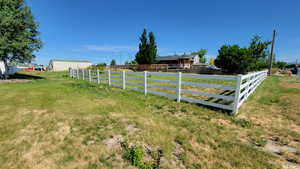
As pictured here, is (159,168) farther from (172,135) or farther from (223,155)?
(223,155)

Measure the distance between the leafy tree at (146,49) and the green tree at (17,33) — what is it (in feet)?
64.1

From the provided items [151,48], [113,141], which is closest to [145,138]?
[113,141]

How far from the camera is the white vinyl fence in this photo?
13.5 feet

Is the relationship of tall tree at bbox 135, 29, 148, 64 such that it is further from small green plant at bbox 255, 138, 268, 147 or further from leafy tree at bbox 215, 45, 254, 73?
small green plant at bbox 255, 138, 268, 147

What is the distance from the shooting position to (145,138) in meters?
2.59

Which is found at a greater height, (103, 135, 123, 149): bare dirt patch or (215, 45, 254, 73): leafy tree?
(215, 45, 254, 73): leafy tree

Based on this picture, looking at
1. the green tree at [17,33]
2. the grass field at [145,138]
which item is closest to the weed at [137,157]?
the grass field at [145,138]

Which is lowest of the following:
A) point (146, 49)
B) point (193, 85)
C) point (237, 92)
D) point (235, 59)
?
point (237, 92)

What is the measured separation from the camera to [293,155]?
85.3 inches

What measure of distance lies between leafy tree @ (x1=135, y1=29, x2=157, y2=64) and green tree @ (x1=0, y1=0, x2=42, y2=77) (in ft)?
64.1

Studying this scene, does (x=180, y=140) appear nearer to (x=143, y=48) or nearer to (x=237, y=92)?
(x=237, y=92)

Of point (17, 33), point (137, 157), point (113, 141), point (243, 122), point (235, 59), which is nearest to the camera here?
point (137, 157)

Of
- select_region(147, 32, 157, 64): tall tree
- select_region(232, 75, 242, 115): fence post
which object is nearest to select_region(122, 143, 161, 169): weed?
select_region(232, 75, 242, 115): fence post

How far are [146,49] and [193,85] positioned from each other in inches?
1019
